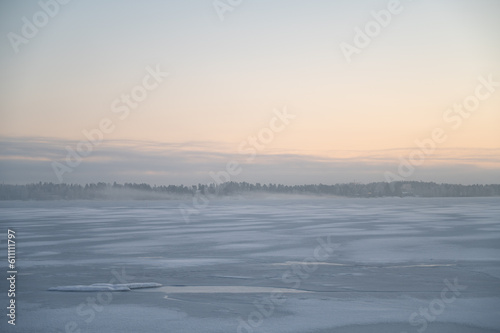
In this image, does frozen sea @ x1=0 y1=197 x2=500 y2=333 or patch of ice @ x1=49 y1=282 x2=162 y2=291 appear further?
patch of ice @ x1=49 y1=282 x2=162 y2=291

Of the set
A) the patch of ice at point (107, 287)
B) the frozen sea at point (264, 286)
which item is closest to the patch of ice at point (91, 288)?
the patch of ice at point (107, 287)

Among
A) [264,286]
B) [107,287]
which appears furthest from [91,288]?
[264,286]

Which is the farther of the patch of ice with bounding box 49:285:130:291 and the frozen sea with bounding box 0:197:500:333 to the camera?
the patch of ice with bounding box 49:285:130:291

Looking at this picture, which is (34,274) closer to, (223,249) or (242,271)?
(242,271)

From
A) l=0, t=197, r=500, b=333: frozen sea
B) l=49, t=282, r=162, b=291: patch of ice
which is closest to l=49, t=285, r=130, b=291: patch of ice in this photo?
l=49, t=282, r=162, b=291: patch of ice

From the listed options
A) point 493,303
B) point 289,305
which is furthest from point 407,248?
point 289,305

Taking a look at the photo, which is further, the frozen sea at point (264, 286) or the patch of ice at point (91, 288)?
the patch of ice at point (91, 288)

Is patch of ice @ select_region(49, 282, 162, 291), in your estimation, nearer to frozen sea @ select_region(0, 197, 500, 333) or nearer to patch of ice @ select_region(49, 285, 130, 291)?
patch of ice @ select_region(49, 285, 130, 291)

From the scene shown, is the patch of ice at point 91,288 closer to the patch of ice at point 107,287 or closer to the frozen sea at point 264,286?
the patch of ice at point 107,287

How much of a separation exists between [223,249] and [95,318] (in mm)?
8878

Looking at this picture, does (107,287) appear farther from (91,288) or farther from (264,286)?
(264,286)

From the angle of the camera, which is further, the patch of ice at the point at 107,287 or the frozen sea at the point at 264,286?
the patch of ice at the point at 107,287

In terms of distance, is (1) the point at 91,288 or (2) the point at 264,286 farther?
(2) the point at 264,286

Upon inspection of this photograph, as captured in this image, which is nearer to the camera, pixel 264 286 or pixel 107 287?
pixel 107 287
